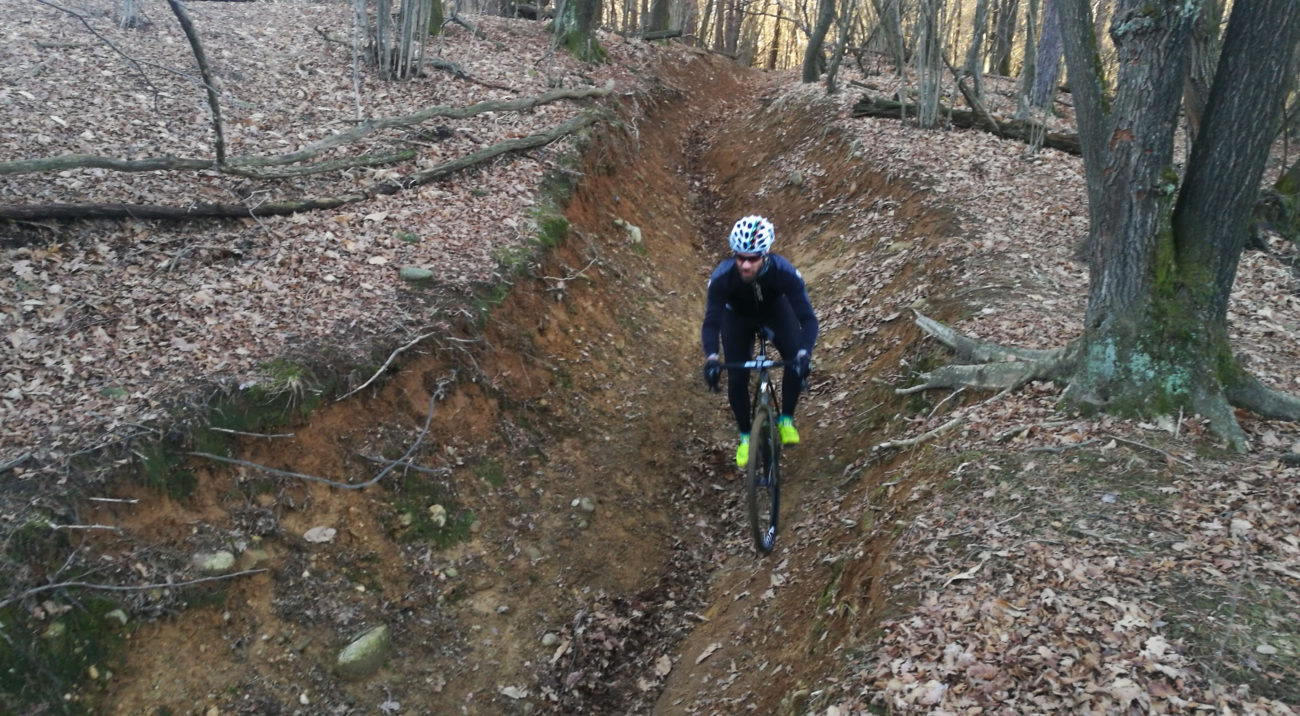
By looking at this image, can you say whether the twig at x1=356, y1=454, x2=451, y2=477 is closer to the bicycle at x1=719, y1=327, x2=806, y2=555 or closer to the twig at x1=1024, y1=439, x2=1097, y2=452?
the bicycle at x1=719, y1=327, x2=806, y2=555

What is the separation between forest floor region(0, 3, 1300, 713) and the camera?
13.3ft

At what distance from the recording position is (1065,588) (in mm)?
3980

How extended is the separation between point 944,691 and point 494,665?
3.02 m

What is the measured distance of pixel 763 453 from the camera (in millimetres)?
5898

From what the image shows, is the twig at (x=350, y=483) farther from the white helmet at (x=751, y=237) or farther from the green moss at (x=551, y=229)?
the white helmet at (x=751, y=237)

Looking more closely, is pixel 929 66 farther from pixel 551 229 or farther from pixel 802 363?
pixel 802 363

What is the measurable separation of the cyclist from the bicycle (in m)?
0.11

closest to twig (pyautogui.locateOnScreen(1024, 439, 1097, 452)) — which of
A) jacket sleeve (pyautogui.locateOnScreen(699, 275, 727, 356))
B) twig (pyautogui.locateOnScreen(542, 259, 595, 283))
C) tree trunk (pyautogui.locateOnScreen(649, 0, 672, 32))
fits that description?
jacket sleeve (pyautogui.locateOnScreen(699, 275, 727, 356))

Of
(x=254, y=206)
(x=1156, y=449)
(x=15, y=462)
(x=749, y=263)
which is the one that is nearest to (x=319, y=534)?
(x=15, y=462)

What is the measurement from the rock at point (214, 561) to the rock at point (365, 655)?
3.00 ft

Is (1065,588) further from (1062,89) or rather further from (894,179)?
(1062,89)

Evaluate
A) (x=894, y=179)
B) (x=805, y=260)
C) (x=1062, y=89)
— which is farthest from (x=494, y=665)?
(x=1062, y=89)

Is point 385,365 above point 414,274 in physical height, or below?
below

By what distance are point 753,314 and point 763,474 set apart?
1.26 metres
